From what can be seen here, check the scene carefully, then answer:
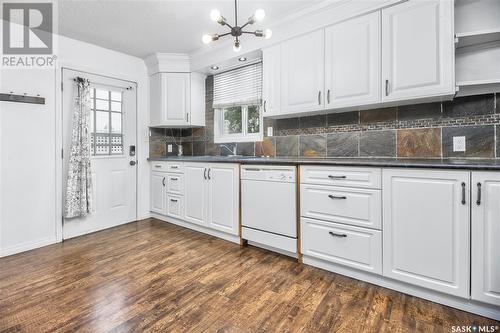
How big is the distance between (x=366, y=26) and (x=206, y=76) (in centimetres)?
246

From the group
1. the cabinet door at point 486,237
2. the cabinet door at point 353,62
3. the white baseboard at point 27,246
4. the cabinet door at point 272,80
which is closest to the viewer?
the cabinet door at point 486,237

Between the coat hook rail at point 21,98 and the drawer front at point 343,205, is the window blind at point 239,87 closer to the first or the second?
the drawer front at point 343,205

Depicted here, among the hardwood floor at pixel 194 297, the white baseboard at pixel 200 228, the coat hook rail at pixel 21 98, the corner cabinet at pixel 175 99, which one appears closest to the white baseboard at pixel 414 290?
the hardwood floor at pixel 194 297

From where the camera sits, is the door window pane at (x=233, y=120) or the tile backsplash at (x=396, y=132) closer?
the tile backsplash at (x=396, y=132)

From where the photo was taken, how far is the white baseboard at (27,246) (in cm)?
260

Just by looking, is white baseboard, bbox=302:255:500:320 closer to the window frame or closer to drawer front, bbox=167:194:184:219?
the window frame

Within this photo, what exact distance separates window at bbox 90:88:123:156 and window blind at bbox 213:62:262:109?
1.38m

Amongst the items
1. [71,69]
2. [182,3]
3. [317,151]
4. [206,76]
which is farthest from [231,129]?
[71,69]

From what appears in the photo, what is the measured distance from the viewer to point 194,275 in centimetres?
213

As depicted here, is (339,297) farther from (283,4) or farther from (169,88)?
(169,88)

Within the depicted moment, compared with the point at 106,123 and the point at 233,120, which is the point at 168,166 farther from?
the point at 233,120

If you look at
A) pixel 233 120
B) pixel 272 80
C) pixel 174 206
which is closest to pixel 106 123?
pixel 174 206

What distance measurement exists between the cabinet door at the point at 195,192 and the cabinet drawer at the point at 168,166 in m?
0.12

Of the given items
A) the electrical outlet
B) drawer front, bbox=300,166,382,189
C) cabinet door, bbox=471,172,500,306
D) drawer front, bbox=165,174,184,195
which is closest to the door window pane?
drawer front, bbox=165,174,184,195
